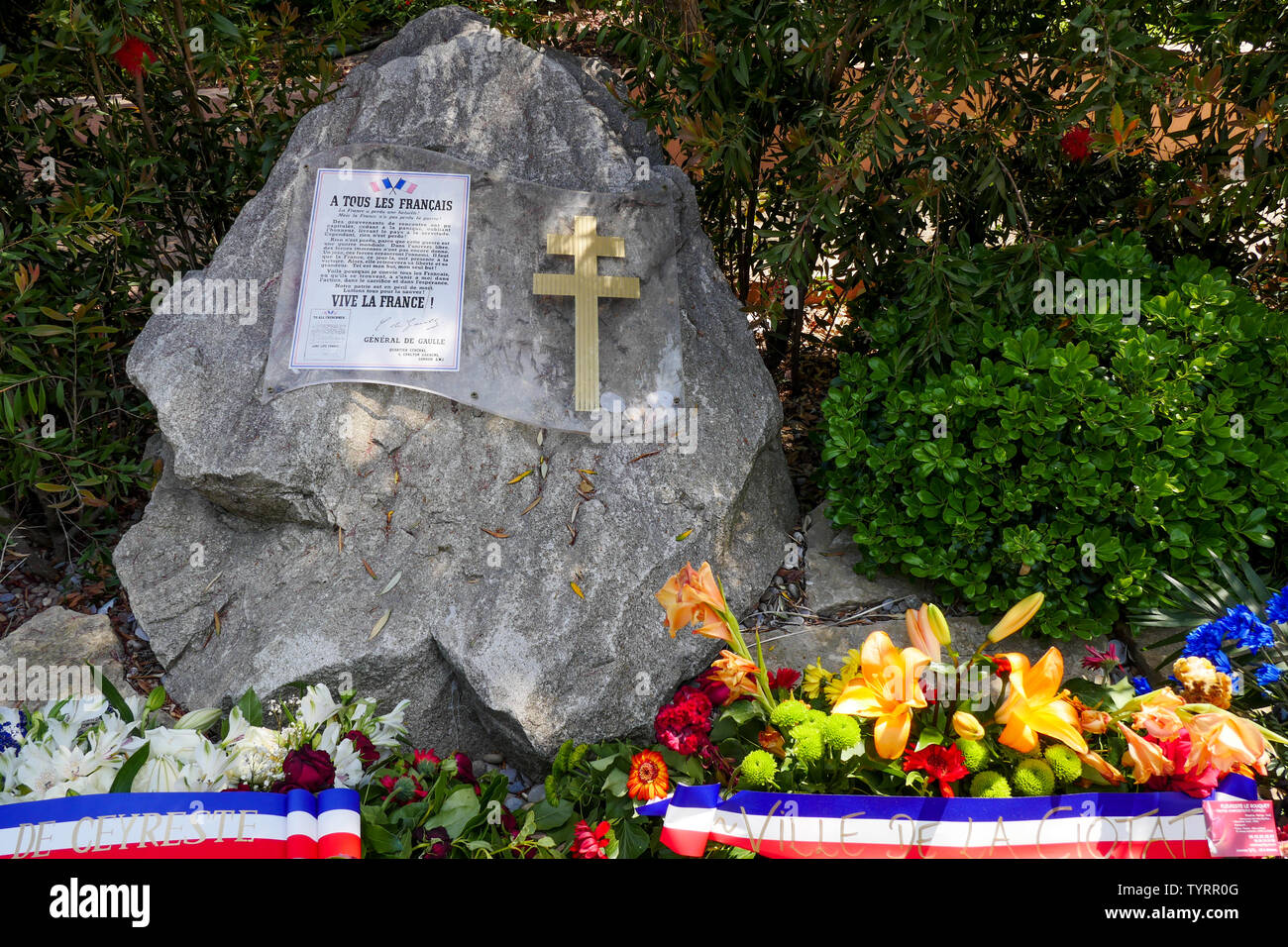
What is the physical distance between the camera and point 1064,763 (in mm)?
1846

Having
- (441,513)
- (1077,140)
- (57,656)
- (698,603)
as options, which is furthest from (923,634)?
(57,656)

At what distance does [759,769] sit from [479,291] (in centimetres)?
204

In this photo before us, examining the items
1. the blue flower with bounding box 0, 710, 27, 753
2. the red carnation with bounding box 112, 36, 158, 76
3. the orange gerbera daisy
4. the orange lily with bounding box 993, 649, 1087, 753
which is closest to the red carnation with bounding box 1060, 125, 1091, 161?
the orange lily with bounding box 993, 649, 1087, 753

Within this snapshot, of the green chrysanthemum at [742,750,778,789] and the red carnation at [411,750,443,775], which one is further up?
the green chrysanthemum at [742,750,778,789]

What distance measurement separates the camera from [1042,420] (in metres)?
2.79

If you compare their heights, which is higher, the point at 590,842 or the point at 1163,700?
the point at 1163,700

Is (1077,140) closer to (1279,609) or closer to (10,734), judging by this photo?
(1279,609)

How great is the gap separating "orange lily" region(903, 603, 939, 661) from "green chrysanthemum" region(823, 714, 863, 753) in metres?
0.22

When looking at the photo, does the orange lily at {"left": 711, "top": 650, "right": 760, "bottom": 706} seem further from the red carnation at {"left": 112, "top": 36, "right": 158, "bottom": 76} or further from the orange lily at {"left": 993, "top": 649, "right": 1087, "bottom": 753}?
the red carnation at {"left": 112, "top": 36, "right": 158, "bottom": 76}

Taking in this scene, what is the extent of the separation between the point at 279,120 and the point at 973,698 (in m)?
3.93

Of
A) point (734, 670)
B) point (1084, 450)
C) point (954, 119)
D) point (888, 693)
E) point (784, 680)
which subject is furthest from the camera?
point (954, 119)

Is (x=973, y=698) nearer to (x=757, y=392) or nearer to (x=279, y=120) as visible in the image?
(x=757, y=392)

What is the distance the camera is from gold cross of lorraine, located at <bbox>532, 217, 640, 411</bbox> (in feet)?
10.4

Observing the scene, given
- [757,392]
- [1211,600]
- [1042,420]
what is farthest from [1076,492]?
[757,392]
